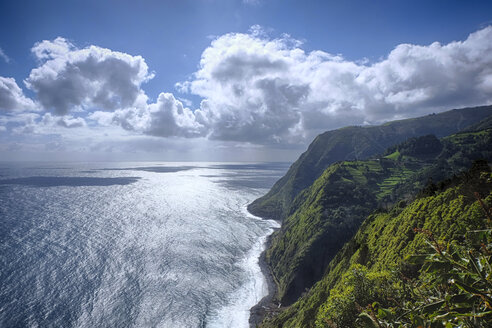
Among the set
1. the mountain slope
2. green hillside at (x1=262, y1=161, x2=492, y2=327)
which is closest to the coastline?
the mountain slope

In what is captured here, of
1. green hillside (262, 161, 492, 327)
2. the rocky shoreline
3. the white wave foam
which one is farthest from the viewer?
the rocky shoreline

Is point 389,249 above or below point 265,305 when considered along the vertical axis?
above

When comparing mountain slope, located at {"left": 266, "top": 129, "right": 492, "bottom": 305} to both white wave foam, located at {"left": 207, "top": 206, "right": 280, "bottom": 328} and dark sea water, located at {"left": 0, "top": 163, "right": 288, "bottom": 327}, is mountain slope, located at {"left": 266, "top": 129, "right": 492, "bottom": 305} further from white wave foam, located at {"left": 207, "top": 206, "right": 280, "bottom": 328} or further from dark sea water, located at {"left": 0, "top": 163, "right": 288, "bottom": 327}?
dark sea water, located at {"left": 0, "top": 163, "right": 288, "bottom": 327}

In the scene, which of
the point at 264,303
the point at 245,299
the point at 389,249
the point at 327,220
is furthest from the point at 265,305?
the point at 389,249

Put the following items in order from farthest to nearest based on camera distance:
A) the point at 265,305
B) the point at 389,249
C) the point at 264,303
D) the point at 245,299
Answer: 1. the point at 245,299
2. the point at 264,303
3. the point at 265,305
4. the point at 389,249

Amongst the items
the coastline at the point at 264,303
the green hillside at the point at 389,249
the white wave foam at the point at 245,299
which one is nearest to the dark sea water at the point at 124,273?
the white wave foam at the point at 245,299

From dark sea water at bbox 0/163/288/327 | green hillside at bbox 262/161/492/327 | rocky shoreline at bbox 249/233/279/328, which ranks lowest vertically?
rocky shoreline at bbox 249/233/279/328

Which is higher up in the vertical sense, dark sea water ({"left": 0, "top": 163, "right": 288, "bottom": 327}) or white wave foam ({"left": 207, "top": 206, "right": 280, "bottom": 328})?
dark sea water ({"left": 0, "top": 163, "right": 288, "bottom": 327})

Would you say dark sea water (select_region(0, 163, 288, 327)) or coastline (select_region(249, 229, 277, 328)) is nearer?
dark sea water (select_region(0, 163, 288, 327))

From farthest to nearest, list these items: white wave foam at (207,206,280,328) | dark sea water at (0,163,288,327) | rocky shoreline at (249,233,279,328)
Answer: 1. rocky shoreline at (249,233,279,328)
2. white wave foam at (207,206,280,328)
3. dark sea water at (0,163,288,327)

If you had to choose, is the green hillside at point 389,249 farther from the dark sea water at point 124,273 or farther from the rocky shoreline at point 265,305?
the dark sea water at point 124,273

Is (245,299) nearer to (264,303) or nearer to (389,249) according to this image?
(264,303)
